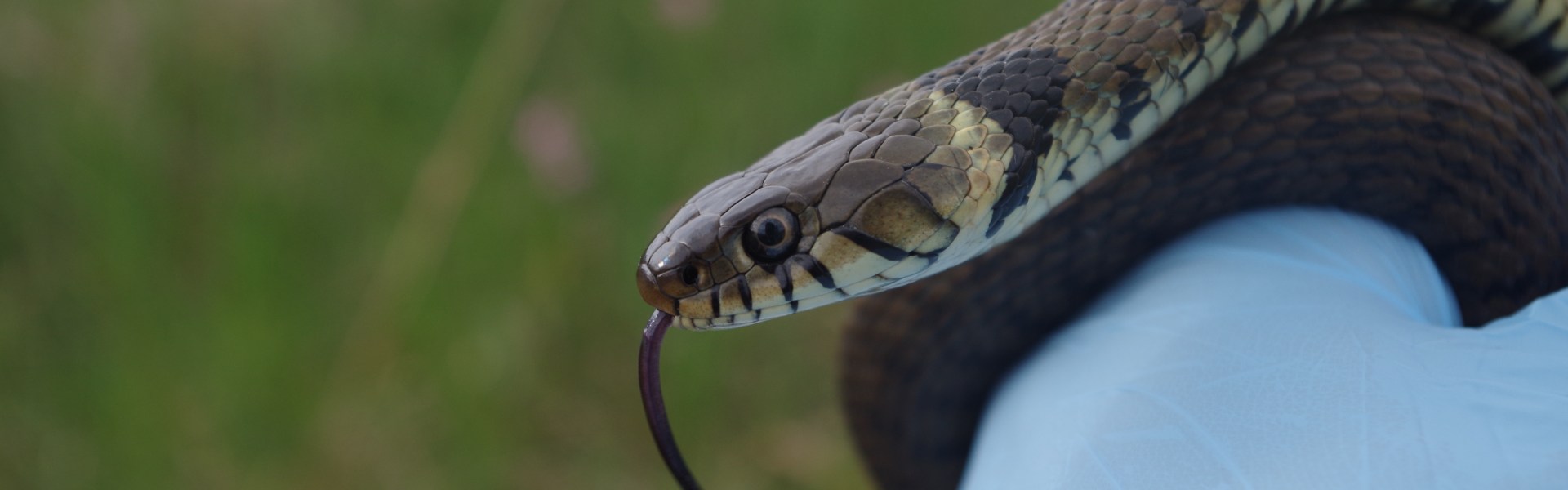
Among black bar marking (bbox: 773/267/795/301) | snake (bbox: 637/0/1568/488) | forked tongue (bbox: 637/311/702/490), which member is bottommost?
forked tongue (bbox: 637/311/702/490)

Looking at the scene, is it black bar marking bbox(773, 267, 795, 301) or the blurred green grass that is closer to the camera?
black bar marking bbox(773, 267, 795, 301)

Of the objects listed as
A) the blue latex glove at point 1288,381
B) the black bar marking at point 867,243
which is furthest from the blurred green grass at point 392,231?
the blue latex glove at point 1288,381

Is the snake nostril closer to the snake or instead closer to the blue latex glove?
the snake

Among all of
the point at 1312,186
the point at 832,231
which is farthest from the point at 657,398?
the point at 1312,186

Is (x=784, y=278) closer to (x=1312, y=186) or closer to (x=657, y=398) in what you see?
(x=657, y=398)

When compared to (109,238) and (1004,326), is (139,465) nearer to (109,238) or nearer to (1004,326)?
(109,238)

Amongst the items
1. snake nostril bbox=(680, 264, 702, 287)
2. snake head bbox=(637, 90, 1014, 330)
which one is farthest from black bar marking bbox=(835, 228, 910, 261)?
snake nostril bbox=(680, 264, 702, 287)

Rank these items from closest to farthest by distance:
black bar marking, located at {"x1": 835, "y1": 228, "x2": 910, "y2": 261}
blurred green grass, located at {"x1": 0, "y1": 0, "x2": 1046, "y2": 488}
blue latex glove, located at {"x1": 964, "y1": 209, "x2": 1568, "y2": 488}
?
1. blue latex glove, located at {"x1": 964, "y1": 209, "x2": 1568, "y2": 488}
2. black bar marking, located at {"x1": 835, "y1": 228, "x2": 910, "y2": 261}
3. blurred green grass, located at {"x1": 0, "y1": 0, "x2": 1046, "y2": 488}

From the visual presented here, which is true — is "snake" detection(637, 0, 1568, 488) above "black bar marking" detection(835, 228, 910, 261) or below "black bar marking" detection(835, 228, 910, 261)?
above
